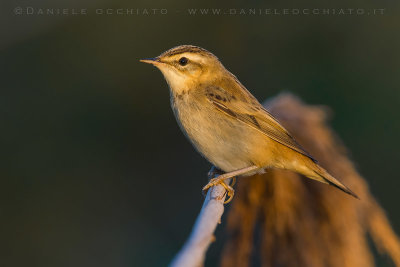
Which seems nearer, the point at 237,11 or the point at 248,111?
the point at 248,111

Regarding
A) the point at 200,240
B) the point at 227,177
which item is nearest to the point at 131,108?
the point at 227,177

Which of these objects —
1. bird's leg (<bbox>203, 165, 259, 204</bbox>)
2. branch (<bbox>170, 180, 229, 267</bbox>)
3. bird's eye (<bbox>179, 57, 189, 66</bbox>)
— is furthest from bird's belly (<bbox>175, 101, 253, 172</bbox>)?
branch (<bbox>170, 180, 229, 267</bbox>)

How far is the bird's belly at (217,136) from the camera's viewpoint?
11.3 ft

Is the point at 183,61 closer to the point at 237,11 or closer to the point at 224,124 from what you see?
the point at 224,124

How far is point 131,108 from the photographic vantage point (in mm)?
8398

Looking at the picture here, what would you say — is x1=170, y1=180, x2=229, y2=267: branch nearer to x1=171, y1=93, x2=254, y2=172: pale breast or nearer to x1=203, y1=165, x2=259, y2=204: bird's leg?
x1=203, y1=165, x2=259, y2=204: bird's leg

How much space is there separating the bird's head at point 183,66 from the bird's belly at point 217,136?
0.24m

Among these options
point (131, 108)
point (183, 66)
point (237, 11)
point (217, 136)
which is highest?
point (237, 11)

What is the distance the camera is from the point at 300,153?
3.50 m

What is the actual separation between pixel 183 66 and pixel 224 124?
1.70ft

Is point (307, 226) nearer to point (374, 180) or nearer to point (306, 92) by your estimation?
point (374, 180)

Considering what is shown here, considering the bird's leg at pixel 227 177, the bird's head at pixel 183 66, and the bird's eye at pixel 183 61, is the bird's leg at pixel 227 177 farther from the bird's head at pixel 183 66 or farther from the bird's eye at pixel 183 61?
the bird's eye at pixel 183 61

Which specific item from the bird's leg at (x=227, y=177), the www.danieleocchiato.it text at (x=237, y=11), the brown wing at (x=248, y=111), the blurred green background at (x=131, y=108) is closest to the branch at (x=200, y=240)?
the bird's leg at (x=227, y=177)

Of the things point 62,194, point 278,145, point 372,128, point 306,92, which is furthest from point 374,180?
point 62,194
